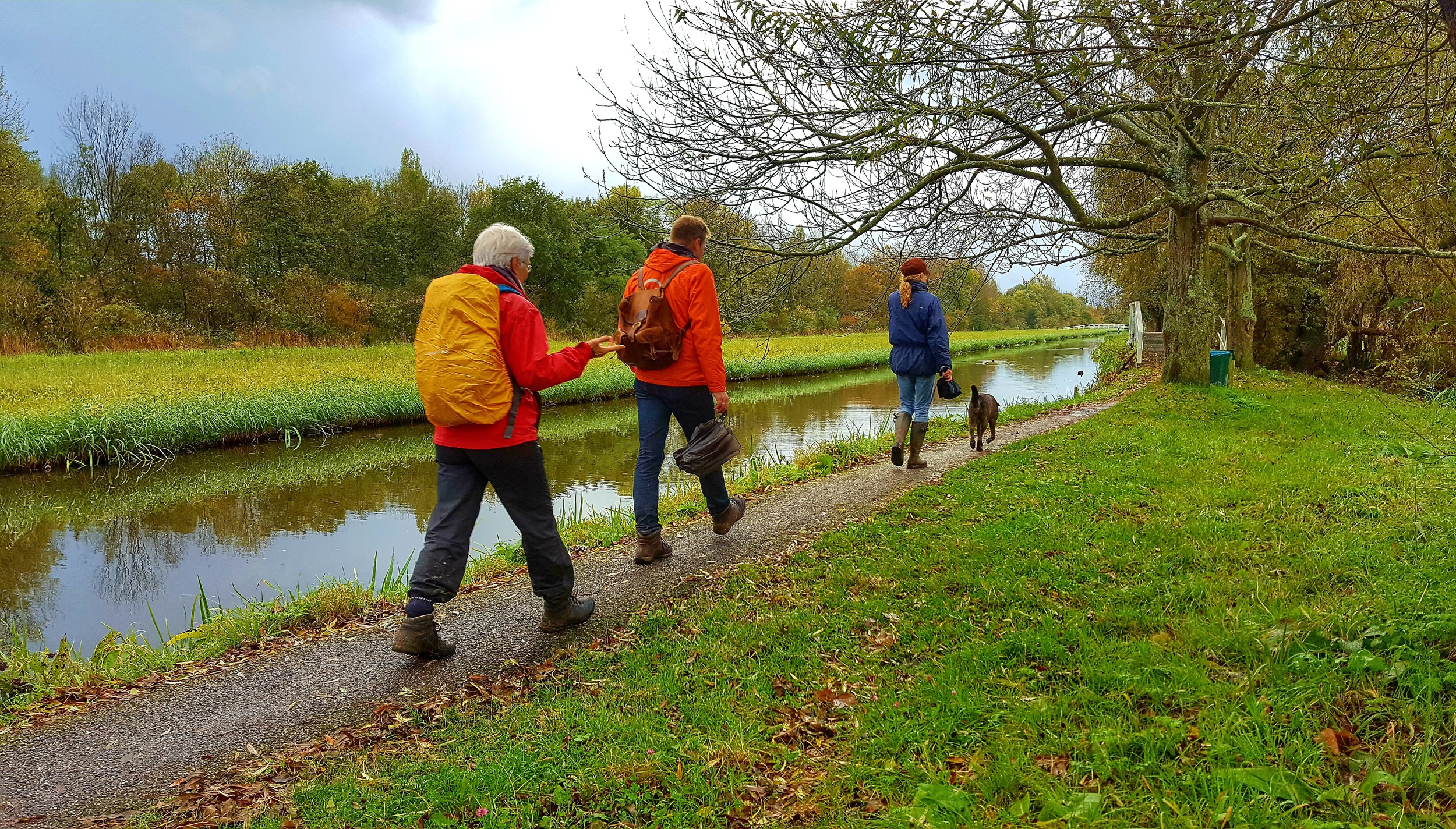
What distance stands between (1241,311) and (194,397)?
2288cm

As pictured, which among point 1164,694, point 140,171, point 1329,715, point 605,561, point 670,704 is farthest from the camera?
point 140,171

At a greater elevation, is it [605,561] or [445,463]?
[445,463]

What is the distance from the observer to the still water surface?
A: 22.1ft

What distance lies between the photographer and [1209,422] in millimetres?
9453

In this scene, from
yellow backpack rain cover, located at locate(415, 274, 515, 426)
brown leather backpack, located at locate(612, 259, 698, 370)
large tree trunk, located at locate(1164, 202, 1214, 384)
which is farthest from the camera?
large tree trunk, located at locate(1164, 202, 1214, 384)

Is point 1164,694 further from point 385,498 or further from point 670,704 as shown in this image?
point 385,498

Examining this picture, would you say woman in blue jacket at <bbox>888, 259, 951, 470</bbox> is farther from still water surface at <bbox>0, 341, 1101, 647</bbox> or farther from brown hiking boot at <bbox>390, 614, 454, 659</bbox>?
brown hiking boot at <bbox>390, 614, 454, 659</bbox>

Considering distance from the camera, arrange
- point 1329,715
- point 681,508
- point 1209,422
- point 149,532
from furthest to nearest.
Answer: point 1209,422 → point 149,532 → point 681,508 → point 1329,715

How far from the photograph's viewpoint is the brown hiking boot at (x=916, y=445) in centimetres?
792

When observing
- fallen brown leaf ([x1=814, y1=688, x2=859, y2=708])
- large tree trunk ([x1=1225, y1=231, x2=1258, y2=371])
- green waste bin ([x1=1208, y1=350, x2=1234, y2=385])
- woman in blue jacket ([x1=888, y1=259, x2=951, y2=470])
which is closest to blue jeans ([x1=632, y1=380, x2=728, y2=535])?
fallen brown leaf ([x1=814, y1=688, x2=859, y2=708])

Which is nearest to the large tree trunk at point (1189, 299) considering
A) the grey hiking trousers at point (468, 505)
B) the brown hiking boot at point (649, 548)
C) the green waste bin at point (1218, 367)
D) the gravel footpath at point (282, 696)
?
the green waste bin at point (1218, 367)

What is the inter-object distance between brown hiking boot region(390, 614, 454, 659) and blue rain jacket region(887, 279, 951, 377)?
503 centimetres

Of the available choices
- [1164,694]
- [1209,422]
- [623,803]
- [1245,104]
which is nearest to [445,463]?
[623,803]

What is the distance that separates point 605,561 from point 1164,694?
3.87m
